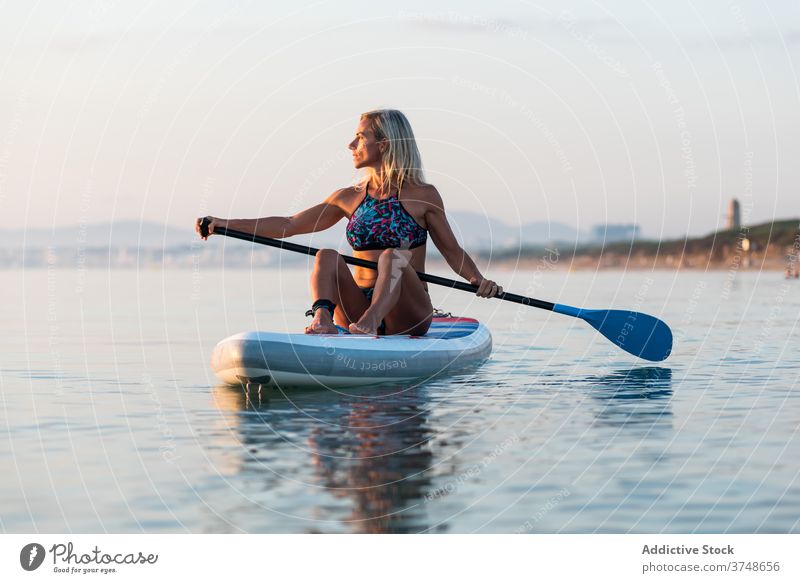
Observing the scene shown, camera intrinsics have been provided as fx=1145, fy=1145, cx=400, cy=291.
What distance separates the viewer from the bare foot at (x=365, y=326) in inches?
388

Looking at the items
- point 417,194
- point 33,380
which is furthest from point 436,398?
point 33,380

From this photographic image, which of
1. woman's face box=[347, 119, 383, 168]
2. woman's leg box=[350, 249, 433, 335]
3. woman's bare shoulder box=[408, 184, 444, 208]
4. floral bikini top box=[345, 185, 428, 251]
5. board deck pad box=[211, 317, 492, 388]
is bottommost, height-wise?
board deck pad box=[211, 317, 492, 388]

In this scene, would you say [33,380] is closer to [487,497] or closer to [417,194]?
[417,194]

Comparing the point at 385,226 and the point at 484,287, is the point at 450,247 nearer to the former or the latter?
the point at 484,287

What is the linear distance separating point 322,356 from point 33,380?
3290 millimetres

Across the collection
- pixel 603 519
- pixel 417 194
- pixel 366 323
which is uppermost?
pixel 417 194

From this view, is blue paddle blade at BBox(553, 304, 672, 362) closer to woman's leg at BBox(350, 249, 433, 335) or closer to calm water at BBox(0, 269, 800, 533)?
calm water at BBox(0, 269, 800, 533)

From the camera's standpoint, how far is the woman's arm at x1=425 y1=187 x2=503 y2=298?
10.4 m

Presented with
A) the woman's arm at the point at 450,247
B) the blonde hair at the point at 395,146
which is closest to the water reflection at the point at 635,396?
the woman's arm at the point at 450,247

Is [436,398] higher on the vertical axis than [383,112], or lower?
lower

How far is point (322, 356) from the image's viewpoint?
375 inches

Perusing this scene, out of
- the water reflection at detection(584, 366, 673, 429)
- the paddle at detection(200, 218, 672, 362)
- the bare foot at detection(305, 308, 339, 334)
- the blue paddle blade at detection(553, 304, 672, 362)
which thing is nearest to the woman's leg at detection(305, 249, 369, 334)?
the bare foot at detection(305, 308, 339, 334)

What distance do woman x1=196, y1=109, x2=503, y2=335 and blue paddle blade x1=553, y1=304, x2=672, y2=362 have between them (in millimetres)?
1858

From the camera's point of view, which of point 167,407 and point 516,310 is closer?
point 167,407
